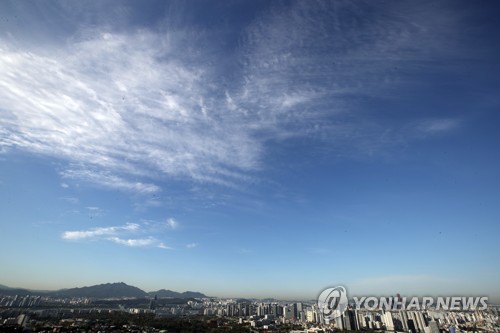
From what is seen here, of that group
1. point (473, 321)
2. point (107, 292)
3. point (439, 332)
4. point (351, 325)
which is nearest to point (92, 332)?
point (351, 325)

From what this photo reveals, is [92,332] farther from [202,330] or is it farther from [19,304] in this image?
[19,304]

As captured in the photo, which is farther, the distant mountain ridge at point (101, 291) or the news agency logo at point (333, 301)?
the distant mountain ridge at point (101, 291)

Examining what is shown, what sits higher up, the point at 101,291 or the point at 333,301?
the point at 101,291

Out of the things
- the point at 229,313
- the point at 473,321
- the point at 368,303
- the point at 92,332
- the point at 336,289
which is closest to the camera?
the point at 368,303

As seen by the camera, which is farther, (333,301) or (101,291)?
(101,291)

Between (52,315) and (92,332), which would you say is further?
(52,315)

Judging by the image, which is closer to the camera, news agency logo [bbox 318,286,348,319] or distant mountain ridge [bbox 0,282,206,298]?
news agency logo [bbox 318,286,348,319]

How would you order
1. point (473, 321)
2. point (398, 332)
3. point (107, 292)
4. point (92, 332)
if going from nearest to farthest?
point (92, 332) < point (398, 332) < point (473, 321) < point (107, 292)

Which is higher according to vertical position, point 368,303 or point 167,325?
point 368,303
